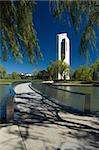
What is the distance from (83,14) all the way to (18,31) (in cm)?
188

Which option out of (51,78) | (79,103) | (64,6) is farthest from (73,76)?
(64,6)

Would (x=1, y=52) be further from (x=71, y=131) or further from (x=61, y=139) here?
(x=71, y=131)

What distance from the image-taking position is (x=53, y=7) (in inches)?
235

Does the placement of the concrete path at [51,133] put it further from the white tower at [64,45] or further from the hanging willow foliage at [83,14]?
the white tower at [64,45]

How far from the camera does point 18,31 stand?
559cm

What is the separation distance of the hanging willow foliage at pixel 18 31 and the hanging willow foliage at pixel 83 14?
0.61m

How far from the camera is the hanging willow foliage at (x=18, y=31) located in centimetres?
525

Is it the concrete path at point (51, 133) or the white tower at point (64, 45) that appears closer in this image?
the concrete path at point (51, 133)

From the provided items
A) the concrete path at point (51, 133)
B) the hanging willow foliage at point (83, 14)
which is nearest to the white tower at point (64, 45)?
the concrete path at point (51, 133)

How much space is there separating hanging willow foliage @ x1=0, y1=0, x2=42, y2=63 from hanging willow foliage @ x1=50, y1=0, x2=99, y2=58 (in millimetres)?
606

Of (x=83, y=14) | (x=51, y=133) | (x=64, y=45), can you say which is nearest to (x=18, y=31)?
(x=83, y=14)

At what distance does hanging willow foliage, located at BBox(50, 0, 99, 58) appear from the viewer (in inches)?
240

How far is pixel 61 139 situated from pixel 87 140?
55cm

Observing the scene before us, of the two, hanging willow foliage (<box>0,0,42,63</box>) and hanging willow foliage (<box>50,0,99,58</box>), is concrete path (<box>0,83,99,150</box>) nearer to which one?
hanging willow foliage (<box>0,0,42,63</box>)
